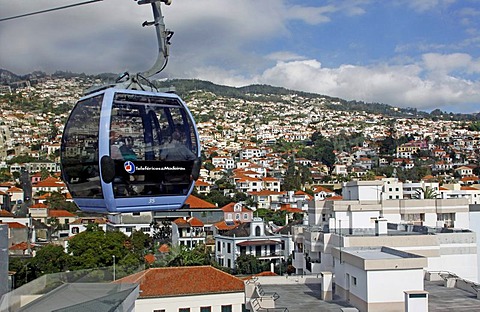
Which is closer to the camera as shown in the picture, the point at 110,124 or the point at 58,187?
the point at 110,124

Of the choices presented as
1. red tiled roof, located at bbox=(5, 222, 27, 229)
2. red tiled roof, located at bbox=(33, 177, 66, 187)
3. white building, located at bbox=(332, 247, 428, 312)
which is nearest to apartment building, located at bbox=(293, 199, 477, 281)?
white building, located at bbox=(332, 247, 428, 312)

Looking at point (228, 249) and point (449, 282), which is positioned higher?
point (449, 282)

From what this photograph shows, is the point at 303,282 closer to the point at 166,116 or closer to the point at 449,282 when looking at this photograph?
the point at 449,282

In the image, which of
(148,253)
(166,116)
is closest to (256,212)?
(148,253)

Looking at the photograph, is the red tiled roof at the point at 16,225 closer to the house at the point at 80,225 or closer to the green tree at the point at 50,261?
the house at the point at 80,225

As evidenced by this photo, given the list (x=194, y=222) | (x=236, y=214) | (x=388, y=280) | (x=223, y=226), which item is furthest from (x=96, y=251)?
(x=236, y=214)

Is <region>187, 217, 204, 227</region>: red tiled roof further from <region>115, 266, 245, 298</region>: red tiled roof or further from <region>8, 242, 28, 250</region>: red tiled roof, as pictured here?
<region>115, 266, 245, 298</region>: red tiled roof

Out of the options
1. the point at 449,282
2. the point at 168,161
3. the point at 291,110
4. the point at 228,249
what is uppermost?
the point at 291,110

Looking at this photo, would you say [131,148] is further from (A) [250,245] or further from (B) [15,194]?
(B) [15,194]
